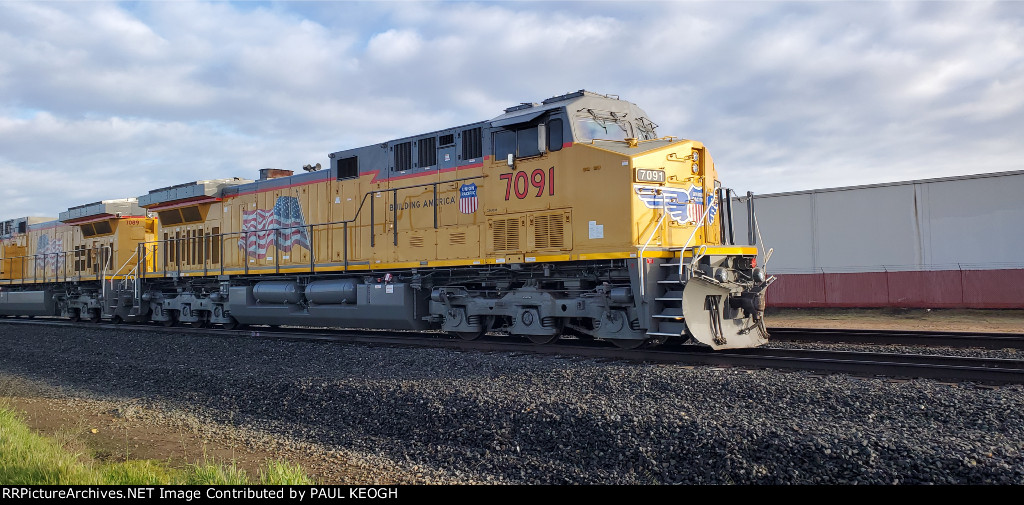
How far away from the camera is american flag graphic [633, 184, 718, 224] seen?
29.3 feet

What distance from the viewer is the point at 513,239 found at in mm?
9977

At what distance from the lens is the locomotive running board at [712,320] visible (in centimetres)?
827

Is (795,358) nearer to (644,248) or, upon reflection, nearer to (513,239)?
(644,248)

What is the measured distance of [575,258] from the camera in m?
9.18

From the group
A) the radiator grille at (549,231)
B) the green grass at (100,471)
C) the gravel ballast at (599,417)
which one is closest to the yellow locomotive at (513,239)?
the radiator grille at (549,231)

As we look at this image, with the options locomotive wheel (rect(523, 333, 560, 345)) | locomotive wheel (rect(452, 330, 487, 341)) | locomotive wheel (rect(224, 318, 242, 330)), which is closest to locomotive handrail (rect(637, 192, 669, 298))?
locomotive wheel (rect(523, 333, 560, 345))

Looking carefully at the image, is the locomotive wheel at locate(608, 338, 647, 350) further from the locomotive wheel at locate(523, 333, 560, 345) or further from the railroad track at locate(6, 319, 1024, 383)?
the locomotive wheel at locate(523, 333, 560, 345)

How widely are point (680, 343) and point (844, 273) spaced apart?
12931mm

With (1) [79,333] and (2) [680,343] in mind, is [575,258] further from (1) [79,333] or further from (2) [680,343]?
(1) [79,333]

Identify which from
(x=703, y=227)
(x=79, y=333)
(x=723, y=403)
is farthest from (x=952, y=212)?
(x=79, y=333)

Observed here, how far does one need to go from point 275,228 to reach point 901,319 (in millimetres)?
16545

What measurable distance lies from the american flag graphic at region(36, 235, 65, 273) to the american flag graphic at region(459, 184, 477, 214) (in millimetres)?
16689

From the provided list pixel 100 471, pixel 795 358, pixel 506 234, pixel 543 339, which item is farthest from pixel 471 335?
pixel 100 471

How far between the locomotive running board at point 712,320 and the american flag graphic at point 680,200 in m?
1.27
